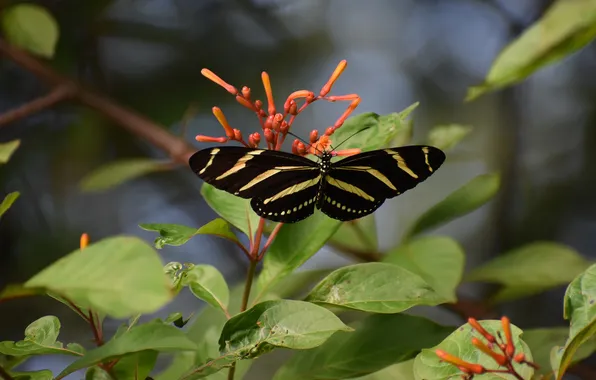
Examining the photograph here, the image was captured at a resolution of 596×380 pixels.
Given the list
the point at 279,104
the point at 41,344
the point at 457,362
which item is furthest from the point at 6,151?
the point at 279,104

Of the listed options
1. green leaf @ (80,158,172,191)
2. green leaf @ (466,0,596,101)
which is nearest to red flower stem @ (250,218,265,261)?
green leaf @ (466,0,596,101)

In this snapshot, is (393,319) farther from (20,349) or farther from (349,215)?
(20,349)

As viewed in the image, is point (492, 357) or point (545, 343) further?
point (545, 343)

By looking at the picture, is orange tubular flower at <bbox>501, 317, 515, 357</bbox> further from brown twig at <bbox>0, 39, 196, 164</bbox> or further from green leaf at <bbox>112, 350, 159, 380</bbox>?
brown twig at <bbox>0, 39, 196, 164</bbox>

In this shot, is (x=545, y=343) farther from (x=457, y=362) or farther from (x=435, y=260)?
(x=457, y=362)

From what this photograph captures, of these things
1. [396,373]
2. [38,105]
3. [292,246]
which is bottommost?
[396,373]

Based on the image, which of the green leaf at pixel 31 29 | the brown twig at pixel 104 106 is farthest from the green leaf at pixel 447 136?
the green leaf at pixel 31 29
